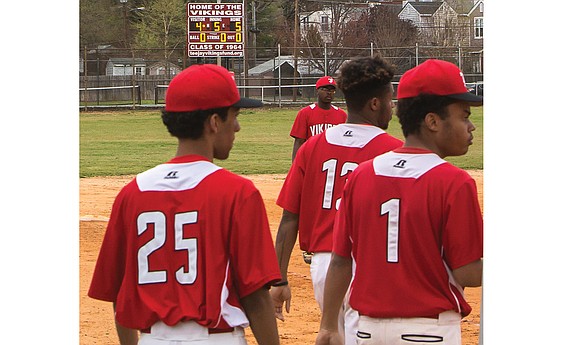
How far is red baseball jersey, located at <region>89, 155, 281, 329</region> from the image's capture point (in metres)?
2.59

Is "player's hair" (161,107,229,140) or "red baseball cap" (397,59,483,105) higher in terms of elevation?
"red baseball cap" (397,59,483,105)

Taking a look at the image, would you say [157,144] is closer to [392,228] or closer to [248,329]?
[248,329]

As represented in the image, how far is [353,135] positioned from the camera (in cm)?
410

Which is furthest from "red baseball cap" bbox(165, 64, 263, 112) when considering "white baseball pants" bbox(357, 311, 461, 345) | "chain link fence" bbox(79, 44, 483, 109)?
"chain link fence" bbox(79, 44, 483, 109)

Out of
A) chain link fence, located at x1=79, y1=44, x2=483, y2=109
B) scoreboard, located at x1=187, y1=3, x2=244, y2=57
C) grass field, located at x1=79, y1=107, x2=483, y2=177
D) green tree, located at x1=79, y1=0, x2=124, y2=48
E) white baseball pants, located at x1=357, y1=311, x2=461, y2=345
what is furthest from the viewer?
green tree, located at x1=79, y1=0, x2=124, y2=48

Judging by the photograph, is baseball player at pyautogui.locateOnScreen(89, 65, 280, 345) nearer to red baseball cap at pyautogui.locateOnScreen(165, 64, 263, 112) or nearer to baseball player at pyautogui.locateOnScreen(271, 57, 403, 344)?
red baseball cap at pyautogui.locateOnScreen(165, 64, 263, 112)

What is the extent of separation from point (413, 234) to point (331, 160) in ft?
4.58

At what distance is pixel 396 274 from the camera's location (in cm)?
283

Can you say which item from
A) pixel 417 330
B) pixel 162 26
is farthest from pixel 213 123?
pixel 162 26

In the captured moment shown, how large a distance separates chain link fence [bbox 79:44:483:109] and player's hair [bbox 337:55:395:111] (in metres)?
25.2

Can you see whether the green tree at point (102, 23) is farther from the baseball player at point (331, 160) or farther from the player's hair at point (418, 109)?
the player's hair at point (418, 109)
